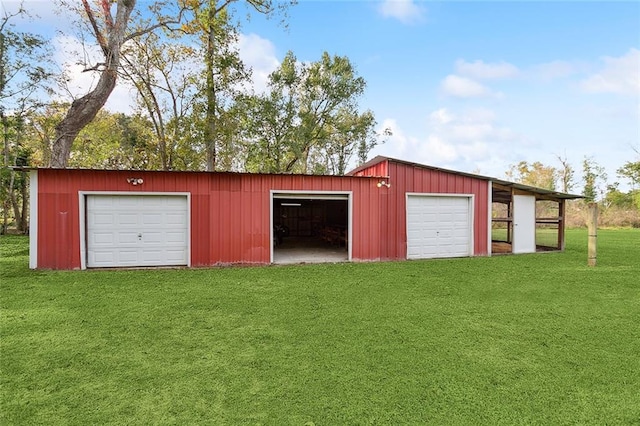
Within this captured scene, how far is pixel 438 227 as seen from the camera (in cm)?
959

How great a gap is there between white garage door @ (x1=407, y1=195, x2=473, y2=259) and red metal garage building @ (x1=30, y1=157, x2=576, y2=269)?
30mm

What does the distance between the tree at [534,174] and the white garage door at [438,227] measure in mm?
26261

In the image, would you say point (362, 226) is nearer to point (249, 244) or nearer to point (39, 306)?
point (249, 244)

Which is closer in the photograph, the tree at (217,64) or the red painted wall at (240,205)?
the red painted wall at (240,205)

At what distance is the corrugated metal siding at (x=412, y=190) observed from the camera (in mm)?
9102

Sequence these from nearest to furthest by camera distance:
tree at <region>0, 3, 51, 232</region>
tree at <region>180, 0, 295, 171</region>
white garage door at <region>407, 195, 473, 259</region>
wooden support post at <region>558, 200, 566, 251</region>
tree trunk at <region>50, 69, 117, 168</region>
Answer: white garage door at <region>407, 195, 473, 259</region>
tree trunk at <region>50, 69, 117, 168</region>
wooden support post at <region>558, 200, 566, 251</region>
tree at <region>0, 3, 51, 232</region>
tree at <region>180, 0, 295, 171</region>

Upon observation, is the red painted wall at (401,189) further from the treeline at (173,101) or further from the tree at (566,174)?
the tree at (566,174)

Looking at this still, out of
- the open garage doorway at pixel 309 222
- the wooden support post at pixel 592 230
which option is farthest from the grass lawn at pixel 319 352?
the open garage doorway at pixel 309 222

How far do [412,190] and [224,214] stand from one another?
206 inches

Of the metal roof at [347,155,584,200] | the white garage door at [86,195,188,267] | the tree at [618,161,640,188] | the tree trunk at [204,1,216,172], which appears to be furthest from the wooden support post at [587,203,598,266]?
the tree at [618,161,640,188]

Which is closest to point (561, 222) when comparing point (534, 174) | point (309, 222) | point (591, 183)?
point (309, 222)

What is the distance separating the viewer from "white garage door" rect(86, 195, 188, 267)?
765 centimetres

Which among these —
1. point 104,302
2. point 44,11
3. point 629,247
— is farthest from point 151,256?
point 629,247

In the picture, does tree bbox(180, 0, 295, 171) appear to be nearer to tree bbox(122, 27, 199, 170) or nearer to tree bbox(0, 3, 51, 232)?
tree bbox(122, 27, 199, 170)
